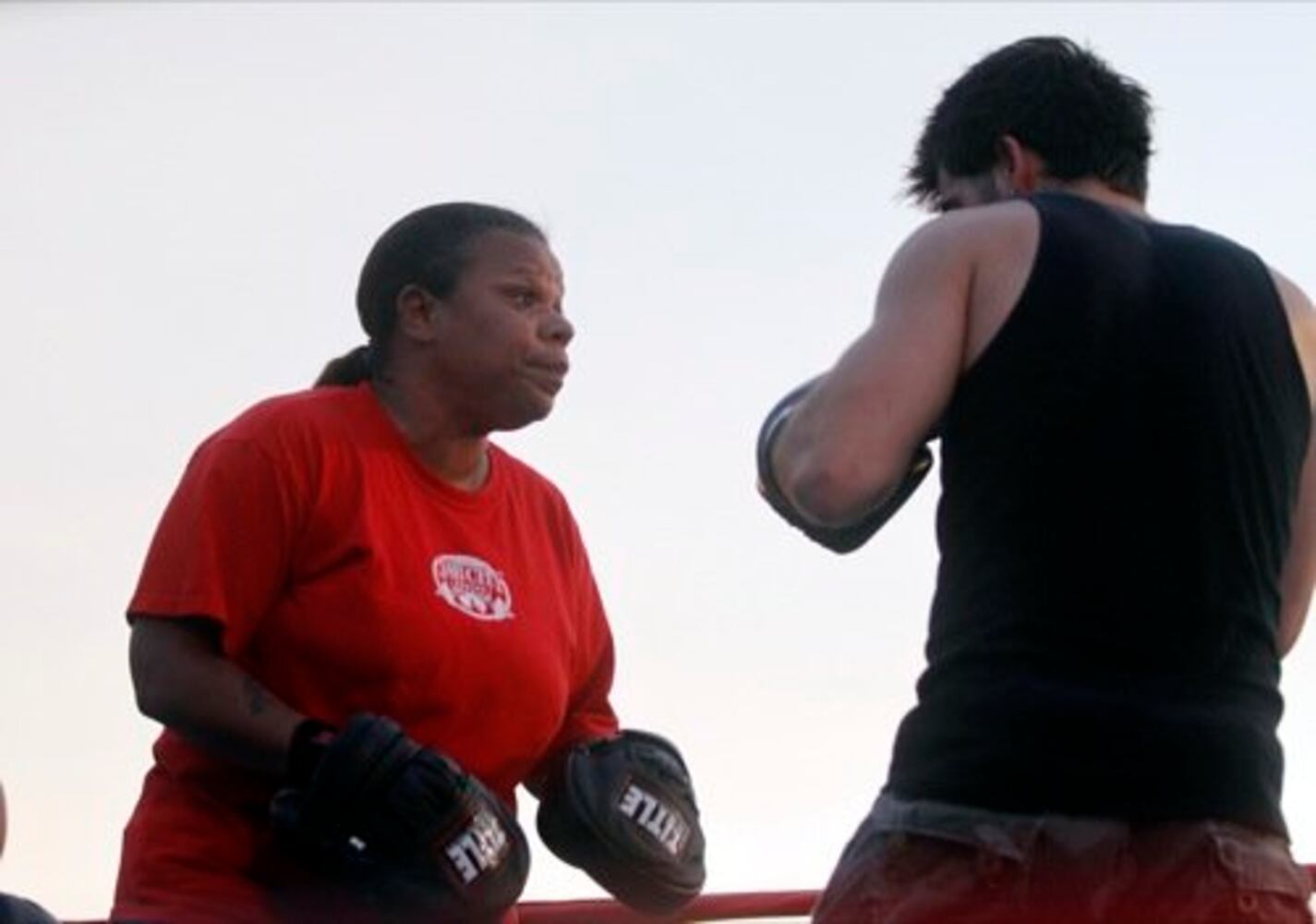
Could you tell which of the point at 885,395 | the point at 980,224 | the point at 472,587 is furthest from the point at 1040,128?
the point at 472,587

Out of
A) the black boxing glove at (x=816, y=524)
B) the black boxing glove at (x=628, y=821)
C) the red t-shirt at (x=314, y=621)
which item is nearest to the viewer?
the black boxing glove at (x=816, y=524)

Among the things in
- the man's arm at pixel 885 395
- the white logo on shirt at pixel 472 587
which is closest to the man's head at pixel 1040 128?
the man's arm at pixel 885 395

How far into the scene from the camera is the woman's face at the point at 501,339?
416 cm

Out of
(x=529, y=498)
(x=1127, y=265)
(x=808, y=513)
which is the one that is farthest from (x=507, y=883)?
(x=1127, y=265)

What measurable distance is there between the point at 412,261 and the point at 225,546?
0.68 m

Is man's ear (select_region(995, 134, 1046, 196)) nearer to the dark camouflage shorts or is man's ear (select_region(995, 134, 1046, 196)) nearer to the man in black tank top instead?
the man in black tank top

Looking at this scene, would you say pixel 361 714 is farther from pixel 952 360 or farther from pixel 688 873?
pixel 952 360

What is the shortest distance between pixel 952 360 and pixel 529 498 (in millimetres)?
1499

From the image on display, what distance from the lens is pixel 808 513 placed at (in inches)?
114

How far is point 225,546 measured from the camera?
12.5 ft

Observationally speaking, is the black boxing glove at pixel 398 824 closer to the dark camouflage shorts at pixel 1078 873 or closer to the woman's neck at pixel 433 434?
the woman's neck at pixel 433 434

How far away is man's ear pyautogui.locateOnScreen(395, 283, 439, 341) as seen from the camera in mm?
4227

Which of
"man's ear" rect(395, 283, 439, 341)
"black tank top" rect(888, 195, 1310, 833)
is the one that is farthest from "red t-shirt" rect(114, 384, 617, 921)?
"black tank top" rect(888, 195, 1310, 833)

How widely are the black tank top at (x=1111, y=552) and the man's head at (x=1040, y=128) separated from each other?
0.17 meters
